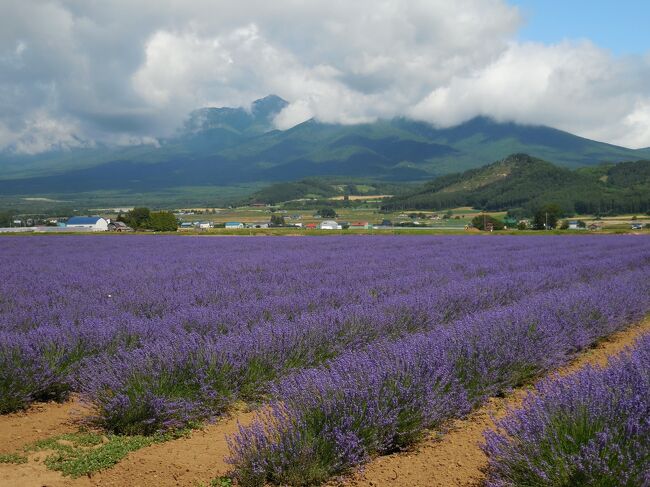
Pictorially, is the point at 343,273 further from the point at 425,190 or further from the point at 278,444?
the point at 425,190

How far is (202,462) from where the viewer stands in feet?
11.1

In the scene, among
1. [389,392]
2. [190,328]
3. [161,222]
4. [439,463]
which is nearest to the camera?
[439,463]

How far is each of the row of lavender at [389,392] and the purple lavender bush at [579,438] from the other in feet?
2.29

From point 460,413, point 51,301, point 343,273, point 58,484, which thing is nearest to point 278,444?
point 58,484

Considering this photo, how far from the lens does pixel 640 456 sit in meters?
2.50

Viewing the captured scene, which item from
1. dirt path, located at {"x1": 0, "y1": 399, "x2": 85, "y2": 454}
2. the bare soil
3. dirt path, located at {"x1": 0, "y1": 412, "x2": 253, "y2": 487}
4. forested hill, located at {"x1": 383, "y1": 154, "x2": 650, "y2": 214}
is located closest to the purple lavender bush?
the bare soil

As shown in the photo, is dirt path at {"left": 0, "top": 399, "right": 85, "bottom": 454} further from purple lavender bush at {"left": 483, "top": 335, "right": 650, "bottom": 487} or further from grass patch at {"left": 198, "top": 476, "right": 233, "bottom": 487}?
purple lavender bush at {"left": 483, "top": 335, "right": 650, "bottom": 487}

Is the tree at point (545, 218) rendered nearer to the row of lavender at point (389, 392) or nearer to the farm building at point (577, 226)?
the farm building at point (577, 226)

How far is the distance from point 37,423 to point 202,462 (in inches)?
65.3

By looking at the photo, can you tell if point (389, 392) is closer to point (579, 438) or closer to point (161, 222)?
point (579, 438)

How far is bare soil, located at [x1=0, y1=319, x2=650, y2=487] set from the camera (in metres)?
3.11

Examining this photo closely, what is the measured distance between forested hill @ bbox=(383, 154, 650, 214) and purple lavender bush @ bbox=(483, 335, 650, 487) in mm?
100080

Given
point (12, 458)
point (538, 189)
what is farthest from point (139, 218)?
point (538, 189)

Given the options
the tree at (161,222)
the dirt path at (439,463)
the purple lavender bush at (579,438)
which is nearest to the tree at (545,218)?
the tree at (161,222)
